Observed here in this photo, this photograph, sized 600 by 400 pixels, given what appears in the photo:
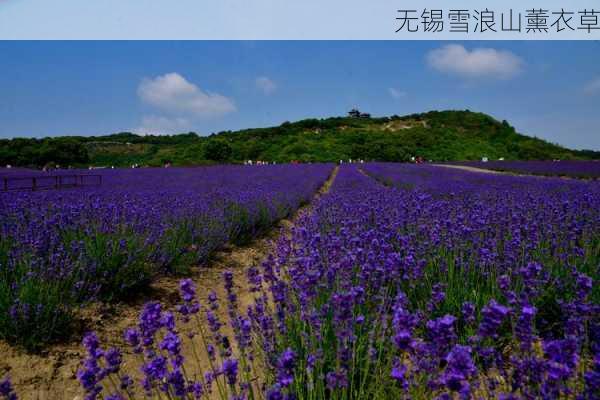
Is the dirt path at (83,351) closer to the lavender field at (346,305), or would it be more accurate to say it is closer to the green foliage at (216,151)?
the lavender field at (346,305)

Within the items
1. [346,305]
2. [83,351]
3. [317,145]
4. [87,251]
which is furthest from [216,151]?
[346,305]

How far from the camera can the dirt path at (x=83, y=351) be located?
1960mm

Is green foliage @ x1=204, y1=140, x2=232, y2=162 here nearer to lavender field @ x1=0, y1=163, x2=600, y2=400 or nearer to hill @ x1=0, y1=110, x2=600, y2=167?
hill @ x1=0, y1=110, x2=600, y2=167

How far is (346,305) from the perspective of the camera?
129 cm

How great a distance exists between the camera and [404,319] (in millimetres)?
1088

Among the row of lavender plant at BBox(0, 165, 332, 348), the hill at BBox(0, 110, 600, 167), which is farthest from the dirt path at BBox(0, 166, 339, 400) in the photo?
the hill at BBox(0, 110, 600, 167)

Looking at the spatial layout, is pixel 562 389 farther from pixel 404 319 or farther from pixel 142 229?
pixel 142 229

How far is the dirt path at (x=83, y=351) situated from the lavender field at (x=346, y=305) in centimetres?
10

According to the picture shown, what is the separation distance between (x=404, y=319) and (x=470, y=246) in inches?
71.5

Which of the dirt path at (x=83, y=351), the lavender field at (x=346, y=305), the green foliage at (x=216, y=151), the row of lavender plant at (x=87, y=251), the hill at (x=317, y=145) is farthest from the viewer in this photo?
the hill at (x=317, y=145)

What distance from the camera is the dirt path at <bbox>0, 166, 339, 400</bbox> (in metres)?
1.96

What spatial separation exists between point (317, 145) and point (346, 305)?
4718cm

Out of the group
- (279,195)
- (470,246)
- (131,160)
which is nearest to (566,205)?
(470,246)

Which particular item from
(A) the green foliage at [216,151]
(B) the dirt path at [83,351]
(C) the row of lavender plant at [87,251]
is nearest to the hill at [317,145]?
(A) the green foliage at [216,151]
